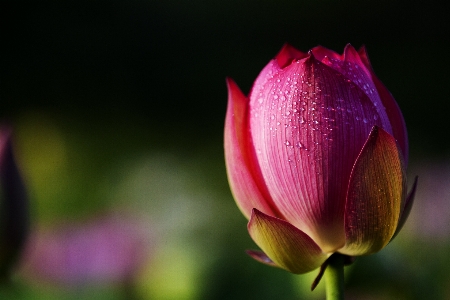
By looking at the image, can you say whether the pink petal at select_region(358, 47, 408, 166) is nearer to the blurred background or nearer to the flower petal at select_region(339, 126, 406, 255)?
the flower petal at select_region(339, 126, 406, 255)

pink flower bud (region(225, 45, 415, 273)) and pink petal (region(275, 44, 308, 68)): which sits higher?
pink petal (region(275, 44, 308, 68))

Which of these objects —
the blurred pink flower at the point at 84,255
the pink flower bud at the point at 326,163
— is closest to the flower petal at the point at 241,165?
the pink flower bud at the point at 326,163

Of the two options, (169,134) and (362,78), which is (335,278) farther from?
(169,134)

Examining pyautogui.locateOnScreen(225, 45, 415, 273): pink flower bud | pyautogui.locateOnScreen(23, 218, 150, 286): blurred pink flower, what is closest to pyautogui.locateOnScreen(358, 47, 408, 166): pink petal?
pyautogui.locateOnScreen(225, 45, 415, 273): pink flower bud

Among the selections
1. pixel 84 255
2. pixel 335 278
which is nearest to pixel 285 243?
pixel 335 278

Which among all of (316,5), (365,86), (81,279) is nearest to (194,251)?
(81,279)

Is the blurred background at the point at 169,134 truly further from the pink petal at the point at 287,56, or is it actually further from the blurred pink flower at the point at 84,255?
the pink petal at the point at 287,56
